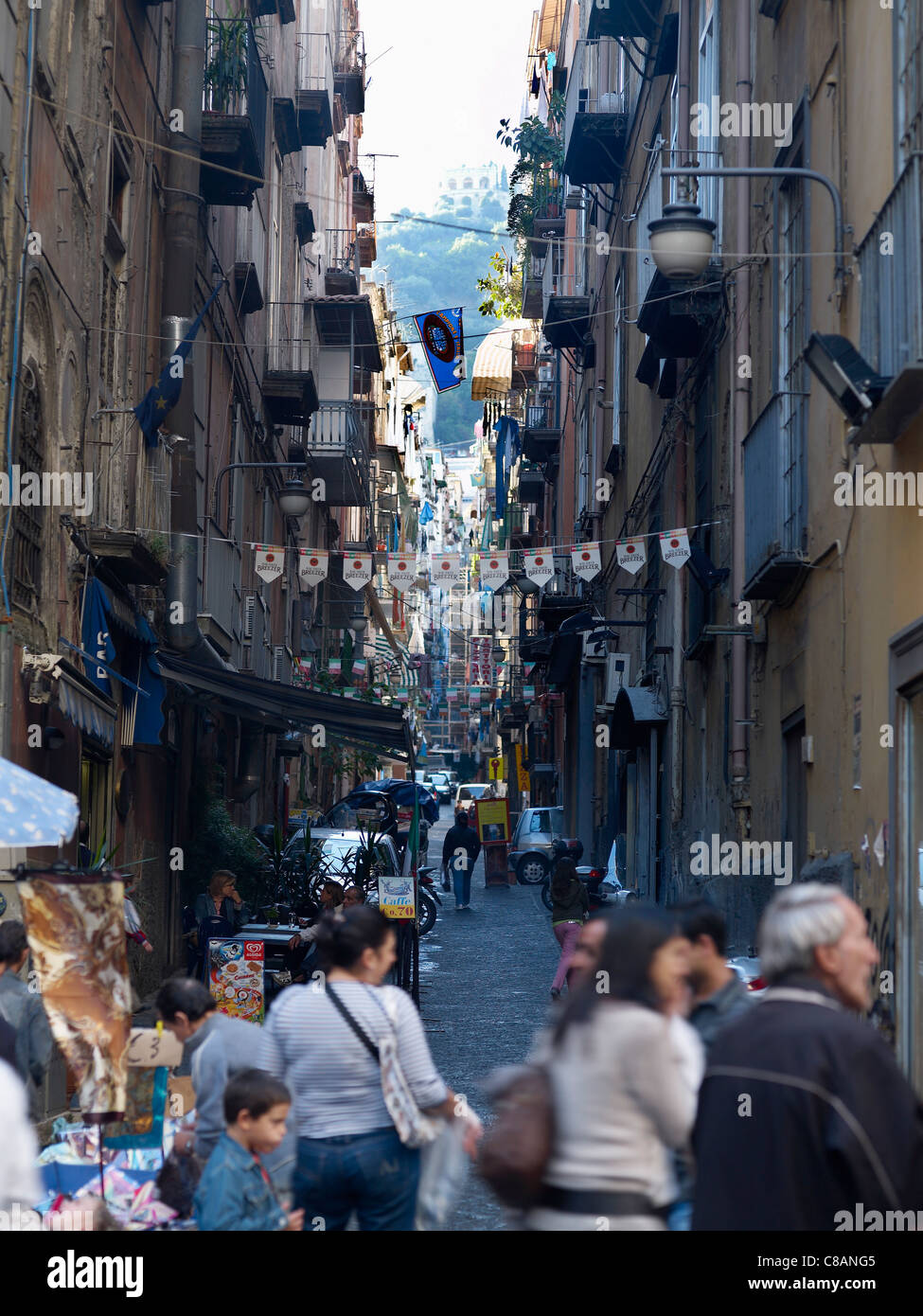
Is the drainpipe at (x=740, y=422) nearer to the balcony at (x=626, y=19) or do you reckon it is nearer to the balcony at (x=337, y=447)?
the balcony at (x=626, y=19)

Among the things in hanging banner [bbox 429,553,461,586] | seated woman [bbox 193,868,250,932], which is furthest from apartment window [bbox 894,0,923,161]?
hanging banner [bbox 429,553,461,586]

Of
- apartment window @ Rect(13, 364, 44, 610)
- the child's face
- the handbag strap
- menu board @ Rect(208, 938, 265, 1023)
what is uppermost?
apartment window @ Rect(13, 364, 44, 610)

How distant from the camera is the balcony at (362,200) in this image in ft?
163

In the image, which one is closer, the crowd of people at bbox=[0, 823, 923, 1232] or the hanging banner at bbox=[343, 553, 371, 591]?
the crowd of people at bbox=[0, 823, 923, 1232]

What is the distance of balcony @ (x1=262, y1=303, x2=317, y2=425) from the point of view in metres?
26.8

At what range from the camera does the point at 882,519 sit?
Answer: 8734 mm

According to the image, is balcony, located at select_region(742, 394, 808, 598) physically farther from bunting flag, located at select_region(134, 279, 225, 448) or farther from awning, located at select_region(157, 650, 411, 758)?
bunting flag, located at select_region(134, 279, 225, 448)

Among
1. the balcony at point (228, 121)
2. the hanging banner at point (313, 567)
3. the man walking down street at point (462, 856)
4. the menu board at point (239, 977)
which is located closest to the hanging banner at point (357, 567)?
the hanging banner at point (313, 567)

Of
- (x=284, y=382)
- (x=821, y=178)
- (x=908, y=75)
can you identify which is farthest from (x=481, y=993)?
(x=284, y=382)

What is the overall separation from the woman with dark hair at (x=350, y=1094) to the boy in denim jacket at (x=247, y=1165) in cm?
12

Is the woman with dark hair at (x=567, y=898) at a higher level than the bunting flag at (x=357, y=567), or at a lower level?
lower

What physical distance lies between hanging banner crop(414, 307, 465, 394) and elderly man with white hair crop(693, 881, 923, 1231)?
61.9 feet
